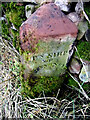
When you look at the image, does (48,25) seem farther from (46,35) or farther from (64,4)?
(64,4)

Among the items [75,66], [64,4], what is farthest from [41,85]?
[64,4]

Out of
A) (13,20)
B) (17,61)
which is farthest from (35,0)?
(17,61)

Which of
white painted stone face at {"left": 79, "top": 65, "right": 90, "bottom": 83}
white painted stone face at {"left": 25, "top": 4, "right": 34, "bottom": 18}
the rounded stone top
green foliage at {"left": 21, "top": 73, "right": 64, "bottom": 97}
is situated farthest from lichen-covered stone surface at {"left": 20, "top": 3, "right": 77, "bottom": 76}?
white painted stone face at {"left": 25, "top": 4, "right": 34, "bottom": 18}

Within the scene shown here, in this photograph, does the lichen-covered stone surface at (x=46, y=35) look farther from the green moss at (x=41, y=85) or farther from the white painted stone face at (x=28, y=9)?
the white painted stone face at (x=28, y=9)

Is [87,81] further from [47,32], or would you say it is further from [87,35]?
[47,32]

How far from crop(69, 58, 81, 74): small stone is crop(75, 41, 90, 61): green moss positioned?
10 centimetres

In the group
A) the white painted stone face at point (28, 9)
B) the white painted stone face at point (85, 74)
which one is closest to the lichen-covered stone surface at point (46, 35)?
the white painted stone face at point (85, 74)

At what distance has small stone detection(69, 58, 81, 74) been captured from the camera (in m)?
1.46

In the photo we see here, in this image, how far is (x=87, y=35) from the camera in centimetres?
134

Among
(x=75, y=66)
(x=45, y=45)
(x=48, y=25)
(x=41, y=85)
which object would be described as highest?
(x=48, y=25)

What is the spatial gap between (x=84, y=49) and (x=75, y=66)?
0.21m

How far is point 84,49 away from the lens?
4.50 feet

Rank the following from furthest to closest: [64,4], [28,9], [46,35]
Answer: [28,9] → [64,4] → [46,35]

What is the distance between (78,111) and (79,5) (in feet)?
3.33
